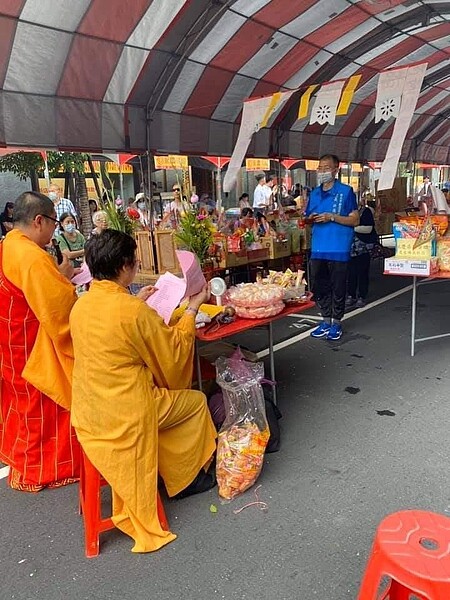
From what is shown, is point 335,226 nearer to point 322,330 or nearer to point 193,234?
point 322,330

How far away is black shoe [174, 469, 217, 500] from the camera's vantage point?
2.56 meters

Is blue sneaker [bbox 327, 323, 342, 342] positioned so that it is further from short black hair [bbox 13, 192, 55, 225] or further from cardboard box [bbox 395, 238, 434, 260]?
short black hair [bbox 13, 192, 55, 225]

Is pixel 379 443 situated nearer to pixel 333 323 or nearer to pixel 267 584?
pixel 267 584

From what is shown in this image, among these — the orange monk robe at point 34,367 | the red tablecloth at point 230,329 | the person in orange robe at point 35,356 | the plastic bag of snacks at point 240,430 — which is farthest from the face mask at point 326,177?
the orange monk robe at point 34,367

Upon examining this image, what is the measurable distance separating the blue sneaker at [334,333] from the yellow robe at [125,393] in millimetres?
3000

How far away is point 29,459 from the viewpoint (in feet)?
8.79

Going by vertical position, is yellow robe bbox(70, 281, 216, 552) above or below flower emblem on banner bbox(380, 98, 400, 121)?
below

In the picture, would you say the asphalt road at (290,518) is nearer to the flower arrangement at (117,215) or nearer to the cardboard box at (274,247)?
the flower arrangement at (117,215)

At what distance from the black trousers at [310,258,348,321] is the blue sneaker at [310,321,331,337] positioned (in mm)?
89

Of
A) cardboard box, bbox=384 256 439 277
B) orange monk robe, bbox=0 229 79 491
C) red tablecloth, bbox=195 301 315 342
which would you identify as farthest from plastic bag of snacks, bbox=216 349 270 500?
cardboard box, bbox=384 256 439 277

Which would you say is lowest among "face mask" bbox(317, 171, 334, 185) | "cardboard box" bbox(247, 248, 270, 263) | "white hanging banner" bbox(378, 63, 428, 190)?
"cardboard box" bbox(247, 248, 270, 263)

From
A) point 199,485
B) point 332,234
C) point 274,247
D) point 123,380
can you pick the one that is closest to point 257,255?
point 274,247

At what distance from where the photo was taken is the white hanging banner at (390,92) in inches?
180

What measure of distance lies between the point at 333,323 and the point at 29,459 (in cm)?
328
